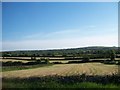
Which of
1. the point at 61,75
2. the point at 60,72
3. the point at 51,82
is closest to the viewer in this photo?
the point at 51,82

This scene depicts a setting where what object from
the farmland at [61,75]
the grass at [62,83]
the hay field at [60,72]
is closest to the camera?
the grass at [62,83]

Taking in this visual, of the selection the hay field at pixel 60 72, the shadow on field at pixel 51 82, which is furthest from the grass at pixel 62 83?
the hay field at pixel 60 72

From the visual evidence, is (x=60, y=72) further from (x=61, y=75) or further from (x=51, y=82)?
(x=51, y=82)

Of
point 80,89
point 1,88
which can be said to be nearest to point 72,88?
point 80,89

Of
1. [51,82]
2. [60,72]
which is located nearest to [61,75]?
[51,82]

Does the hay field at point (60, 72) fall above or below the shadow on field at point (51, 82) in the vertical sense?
below

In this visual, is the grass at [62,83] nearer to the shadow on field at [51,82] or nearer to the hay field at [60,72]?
the shadow on field at [51,82]

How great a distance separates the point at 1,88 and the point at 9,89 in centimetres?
132

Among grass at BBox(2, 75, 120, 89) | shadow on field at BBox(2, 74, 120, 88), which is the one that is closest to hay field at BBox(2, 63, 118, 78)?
shadow on field at BBox(2, 74, 120, 88)

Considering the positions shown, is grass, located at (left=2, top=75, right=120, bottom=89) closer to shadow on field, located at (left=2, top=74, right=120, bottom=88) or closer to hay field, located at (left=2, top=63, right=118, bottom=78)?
shadow on field, located at (left=2, top=74, right=120, bottom=88)

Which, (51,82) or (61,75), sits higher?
(51,82)

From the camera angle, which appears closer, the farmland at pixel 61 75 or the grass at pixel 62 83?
the grass at pixel 62 83

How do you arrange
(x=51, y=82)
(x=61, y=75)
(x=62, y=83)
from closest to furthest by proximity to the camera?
(x=51, y=82) < (x=62, y=83) < (x=61, y=75)

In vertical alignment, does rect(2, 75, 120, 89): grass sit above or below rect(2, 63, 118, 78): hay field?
above
